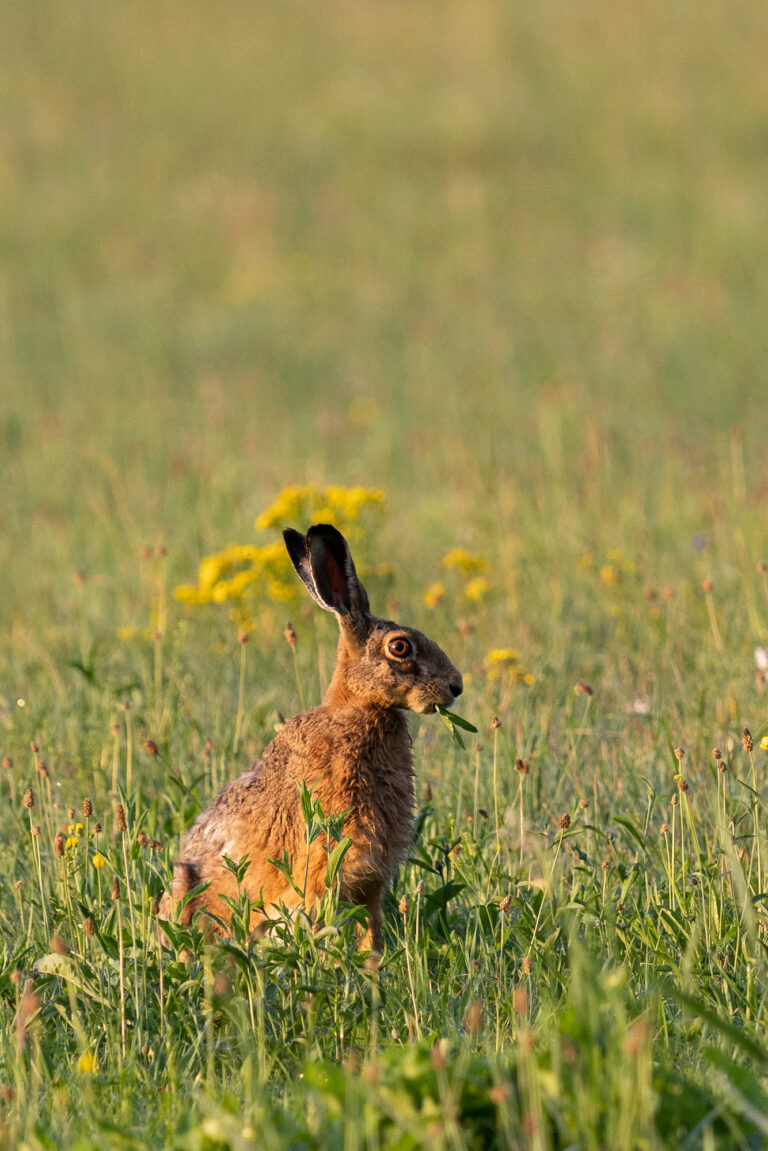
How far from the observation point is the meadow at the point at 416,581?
10.6ft

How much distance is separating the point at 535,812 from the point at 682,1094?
2371 mm

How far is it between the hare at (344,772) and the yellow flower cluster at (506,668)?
179 cm

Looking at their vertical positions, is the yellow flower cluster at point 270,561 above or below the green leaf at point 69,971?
above

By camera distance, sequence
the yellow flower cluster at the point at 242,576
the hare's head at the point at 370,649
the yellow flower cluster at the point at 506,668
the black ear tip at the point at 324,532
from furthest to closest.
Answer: the yellow flower cluster at the point at 242,576 → the yellow flower cluster at the point at 506,668 → the hare's head at the point at 370,649 → the black ear tip at the point at 324,532

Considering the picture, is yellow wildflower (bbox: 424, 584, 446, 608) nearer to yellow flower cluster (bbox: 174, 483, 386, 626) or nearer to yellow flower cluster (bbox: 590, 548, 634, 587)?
yellow flower cluster (bbox: 174, 483, 386, 626)

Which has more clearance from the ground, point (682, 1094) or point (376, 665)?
point (376, 665)

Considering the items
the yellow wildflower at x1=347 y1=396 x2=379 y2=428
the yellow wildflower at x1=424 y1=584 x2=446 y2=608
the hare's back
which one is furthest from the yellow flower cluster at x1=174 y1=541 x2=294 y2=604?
the yellow wildflower at x1=347 y1=396 x2=379 y2=428

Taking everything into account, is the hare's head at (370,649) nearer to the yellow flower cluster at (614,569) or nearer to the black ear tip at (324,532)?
the black ear tip at (324,532)

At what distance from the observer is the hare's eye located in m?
4.13

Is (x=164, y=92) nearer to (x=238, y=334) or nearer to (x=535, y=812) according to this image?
(x=238, y=334)

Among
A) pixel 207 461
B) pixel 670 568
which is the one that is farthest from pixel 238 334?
pixel 670 568

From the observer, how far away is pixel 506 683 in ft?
20.5

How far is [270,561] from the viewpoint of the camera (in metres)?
6.72

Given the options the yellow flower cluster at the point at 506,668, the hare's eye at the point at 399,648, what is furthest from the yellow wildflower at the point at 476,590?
the hare's eye at the point at 399,648
